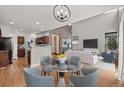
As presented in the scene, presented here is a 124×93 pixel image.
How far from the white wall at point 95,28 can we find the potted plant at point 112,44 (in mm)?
353

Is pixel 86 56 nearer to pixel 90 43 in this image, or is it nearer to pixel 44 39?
pixel 90 43

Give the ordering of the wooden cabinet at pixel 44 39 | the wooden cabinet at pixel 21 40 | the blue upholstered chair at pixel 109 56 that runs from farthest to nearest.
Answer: the wooden cabinet at pixel 21 40
the wooden cabinet at pixel 44 39
the blue upholstered chair at pixel 109 56

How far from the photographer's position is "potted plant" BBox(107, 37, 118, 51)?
16.2ft

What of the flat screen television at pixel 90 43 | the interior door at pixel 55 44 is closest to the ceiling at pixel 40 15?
the interior door at pixel 55 44

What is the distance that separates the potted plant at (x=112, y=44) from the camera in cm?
493

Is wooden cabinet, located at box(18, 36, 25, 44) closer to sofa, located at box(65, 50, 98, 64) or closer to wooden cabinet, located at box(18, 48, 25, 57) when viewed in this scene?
wooden cabinet, located at box(18, 48, 25, 57)

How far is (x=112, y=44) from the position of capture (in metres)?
5.15

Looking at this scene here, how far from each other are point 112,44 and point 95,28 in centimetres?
102

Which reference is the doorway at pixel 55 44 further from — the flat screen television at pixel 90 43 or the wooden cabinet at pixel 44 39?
the flat screen television at pixel 90 43

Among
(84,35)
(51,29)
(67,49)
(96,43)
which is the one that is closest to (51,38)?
(51,29)

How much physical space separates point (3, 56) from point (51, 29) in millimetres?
2324

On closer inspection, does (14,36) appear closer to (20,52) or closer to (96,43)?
(20,52)

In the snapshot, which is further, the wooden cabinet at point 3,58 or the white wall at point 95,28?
the wooden cabinet at point 3,58

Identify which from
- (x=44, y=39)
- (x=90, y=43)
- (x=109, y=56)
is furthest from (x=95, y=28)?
(x=44, y=39)
